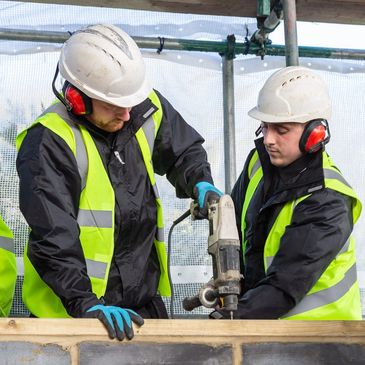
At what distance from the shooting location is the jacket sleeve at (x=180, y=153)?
3992 mm

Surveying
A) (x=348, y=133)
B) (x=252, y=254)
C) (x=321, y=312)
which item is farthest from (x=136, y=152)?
(x=348, y=133)

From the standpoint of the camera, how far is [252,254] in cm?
397

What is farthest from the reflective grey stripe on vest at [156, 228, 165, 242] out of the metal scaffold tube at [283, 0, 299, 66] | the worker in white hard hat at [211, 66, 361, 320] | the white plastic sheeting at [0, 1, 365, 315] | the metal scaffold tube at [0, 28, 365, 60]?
the metal scaffold tube at [0, 28, 365, 60]

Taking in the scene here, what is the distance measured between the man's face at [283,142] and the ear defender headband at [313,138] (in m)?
0.03

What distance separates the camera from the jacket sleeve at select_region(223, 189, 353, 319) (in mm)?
3631

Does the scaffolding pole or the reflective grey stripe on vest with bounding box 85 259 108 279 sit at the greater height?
the scaffolding pole

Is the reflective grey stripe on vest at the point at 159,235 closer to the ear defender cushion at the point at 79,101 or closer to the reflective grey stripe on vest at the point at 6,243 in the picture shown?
the ear defender cushion at the point at 79,101

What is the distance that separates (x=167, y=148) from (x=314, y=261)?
0.87 meters

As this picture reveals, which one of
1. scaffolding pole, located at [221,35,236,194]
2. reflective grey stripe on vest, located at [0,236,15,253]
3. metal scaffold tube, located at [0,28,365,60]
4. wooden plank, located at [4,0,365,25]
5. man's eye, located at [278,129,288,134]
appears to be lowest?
reflective grey stripe on vest, located at [0,236,15,253]

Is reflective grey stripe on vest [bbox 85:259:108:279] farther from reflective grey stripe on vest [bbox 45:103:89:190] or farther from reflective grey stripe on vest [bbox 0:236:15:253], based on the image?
reflective grey stripe on vest [bbox 0:236:15:253]

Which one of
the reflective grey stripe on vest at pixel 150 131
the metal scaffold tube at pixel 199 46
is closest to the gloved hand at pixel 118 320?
the reflective grey stripe on vest at pixel 150 131

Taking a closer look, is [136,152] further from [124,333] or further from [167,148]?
[124,333]

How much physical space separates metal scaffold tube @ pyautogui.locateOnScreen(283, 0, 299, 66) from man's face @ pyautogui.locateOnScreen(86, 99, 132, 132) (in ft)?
4.13

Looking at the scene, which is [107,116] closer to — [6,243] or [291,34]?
[6,243]
